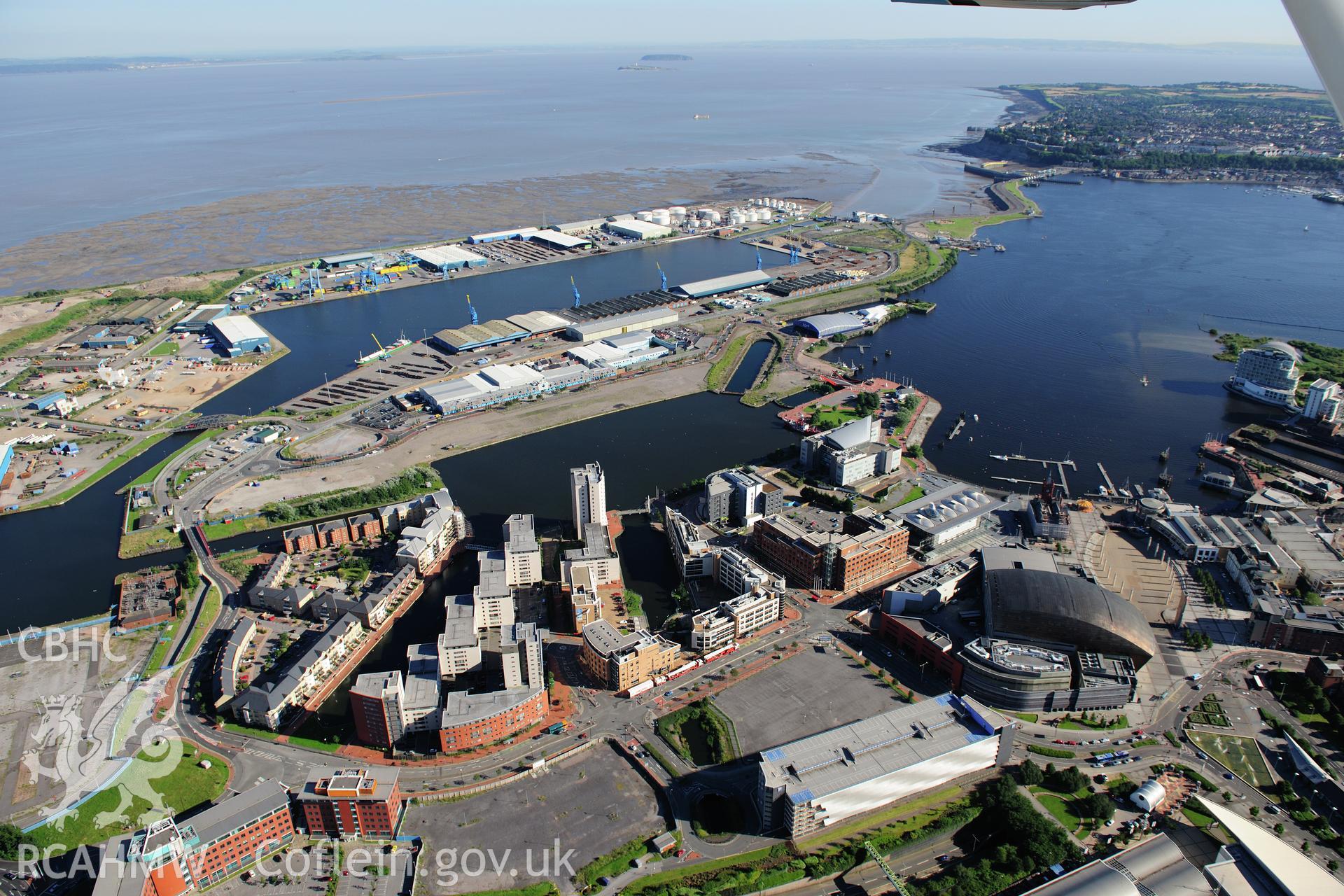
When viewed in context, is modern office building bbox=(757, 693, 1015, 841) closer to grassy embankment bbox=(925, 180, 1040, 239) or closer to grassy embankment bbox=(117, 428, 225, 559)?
grassy embankment bbox=(117, 428, 225, 559)

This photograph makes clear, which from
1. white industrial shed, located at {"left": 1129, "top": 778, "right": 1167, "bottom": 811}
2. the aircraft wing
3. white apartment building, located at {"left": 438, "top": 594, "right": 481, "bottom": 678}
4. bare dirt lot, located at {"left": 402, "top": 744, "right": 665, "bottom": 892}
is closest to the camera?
the aircraft wing

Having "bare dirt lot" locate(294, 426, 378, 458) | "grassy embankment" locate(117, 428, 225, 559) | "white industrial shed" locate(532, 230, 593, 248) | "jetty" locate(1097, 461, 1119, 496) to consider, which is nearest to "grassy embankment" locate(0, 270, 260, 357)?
"white industrial shed" locate(532, 230, 593, 248)

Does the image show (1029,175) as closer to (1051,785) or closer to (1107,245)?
(1107,245)

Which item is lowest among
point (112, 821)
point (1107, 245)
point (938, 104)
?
Result: point (112, 821)

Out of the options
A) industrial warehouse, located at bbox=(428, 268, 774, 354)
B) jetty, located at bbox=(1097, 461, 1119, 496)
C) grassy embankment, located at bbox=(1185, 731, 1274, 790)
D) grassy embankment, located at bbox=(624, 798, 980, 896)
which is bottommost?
grassy embankment, located at bbox=(624, 798, 980, 896)

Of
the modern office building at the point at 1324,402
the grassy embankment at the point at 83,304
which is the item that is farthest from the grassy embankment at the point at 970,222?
the grassy embankment at the point at 83,304

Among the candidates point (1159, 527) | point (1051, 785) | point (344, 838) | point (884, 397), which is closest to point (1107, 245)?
point (884, 397)
